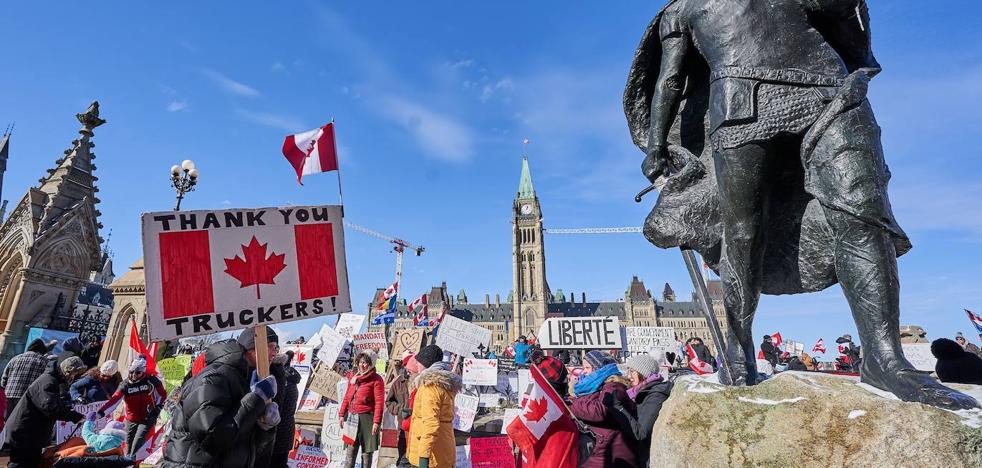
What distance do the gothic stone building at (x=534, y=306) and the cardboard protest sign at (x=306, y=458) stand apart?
346ft

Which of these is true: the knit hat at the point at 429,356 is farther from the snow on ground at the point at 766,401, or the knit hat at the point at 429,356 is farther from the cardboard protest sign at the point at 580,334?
the cardboard protest sign at the point at 580,334

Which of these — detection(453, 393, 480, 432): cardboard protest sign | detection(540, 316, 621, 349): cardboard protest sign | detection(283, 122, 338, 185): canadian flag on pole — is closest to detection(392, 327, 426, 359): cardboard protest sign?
detection(453, 393, 480, 432): cardboard protest sign

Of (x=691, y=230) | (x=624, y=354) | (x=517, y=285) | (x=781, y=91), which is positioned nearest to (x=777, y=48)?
(x=781, y=91)

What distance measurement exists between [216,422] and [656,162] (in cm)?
358

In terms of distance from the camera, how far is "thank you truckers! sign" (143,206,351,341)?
356cm

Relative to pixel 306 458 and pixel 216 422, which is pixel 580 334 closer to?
pixel 306 458

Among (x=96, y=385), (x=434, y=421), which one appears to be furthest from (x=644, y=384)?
(x=96, y=385)

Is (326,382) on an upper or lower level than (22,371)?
lower

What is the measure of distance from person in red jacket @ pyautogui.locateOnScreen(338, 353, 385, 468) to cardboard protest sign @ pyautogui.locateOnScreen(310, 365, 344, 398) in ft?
8.51

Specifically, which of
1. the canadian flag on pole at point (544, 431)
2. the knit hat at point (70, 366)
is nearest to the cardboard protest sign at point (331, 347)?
the knit hat at point (70, 366)

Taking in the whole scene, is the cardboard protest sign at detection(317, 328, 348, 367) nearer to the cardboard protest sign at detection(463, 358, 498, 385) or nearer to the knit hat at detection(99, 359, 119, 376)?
the cardboard protest sign at detection(463, 358, 498, 385)

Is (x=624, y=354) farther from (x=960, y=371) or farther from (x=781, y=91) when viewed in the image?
(x=781, y=91)

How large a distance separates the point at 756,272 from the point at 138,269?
14.9 meters

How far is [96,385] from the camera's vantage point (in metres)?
7.61
